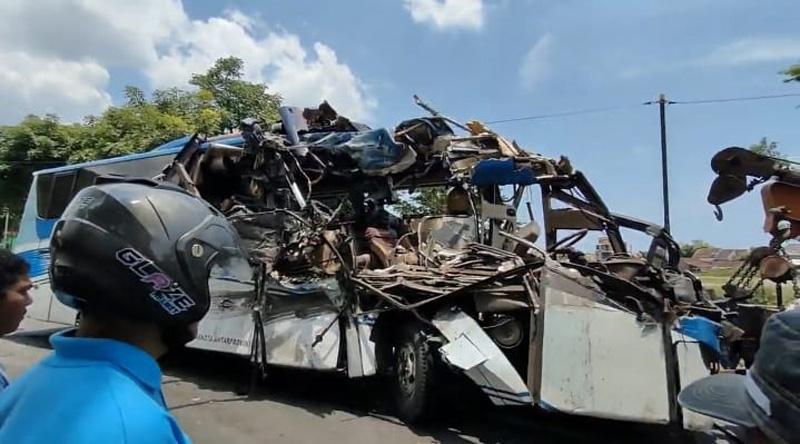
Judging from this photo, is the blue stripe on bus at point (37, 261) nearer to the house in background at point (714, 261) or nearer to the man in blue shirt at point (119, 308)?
the house in background at point (714, 261)

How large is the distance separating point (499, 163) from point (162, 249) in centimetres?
556

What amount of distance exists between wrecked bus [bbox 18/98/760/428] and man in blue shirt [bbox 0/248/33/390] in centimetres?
251

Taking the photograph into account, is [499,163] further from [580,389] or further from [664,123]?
[664,123]

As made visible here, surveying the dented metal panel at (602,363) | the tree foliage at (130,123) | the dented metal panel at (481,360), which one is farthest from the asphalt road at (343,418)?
the tree foliage at (130,123)

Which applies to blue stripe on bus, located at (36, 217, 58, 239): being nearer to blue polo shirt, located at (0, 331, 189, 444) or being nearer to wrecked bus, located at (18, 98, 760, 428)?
wrecked bus, located at (18, 98, 760, 428)

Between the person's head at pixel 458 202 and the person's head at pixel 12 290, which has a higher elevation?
the person's head at pixel 458 202

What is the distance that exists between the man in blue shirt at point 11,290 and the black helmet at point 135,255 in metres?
1.66

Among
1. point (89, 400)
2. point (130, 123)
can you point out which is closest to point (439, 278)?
point (89, 400)

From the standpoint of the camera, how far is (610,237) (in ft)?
20.7

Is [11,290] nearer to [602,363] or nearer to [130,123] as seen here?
[602,363]

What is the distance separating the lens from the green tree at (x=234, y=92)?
20688mm

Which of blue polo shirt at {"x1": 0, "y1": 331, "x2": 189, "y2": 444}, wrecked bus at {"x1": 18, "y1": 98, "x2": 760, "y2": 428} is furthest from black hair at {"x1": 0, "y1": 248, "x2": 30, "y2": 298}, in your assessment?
wrecked bus at {"x1": 18, "y1": 98, "x2": 760, "y2": 428}

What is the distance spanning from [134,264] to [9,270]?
1910 mm

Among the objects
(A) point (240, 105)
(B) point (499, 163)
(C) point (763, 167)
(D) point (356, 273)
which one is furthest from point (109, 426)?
(A) point (240, 105)
